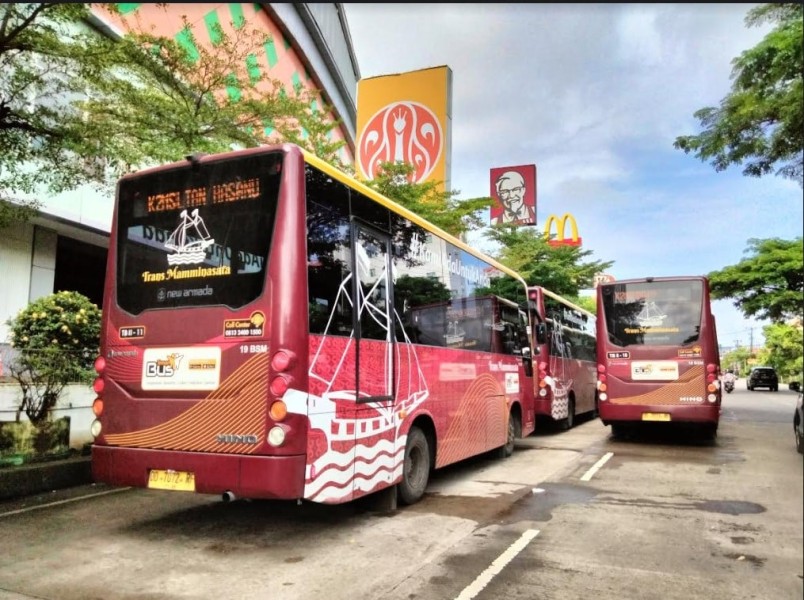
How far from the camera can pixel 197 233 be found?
5.41 metres

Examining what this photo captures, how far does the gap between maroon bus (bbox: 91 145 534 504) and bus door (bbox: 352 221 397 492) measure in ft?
0.06

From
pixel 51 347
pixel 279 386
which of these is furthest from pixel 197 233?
pixel 51 347

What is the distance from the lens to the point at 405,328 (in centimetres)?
658

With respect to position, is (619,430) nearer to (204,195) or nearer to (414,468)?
(414,468)

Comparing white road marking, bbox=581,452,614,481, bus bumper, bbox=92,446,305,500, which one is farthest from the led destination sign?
white road marking, bbox=581,452,614,481

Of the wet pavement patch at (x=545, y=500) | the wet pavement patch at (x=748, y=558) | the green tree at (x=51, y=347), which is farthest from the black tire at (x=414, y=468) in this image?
the green tree at (x=51, y=347)

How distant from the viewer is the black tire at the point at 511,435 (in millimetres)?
9898

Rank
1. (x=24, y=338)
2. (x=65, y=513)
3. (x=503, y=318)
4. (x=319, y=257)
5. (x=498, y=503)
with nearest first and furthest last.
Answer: (x=319, y=257)
(x=65, y=513)
(x=498, y=503)
(x=24, y=338)
(x=503, y=318)

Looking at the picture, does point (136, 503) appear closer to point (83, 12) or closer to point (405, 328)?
point (405, 328)

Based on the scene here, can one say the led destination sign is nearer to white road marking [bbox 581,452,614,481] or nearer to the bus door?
the bus door

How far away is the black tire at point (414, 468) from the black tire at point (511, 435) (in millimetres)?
3045

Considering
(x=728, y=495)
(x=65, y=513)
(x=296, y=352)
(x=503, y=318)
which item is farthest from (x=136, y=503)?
(x=728, y=495)

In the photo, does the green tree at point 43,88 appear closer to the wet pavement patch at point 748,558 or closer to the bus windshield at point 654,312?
the wet pavement patch at point 748,558

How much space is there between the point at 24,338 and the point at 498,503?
6.92m
